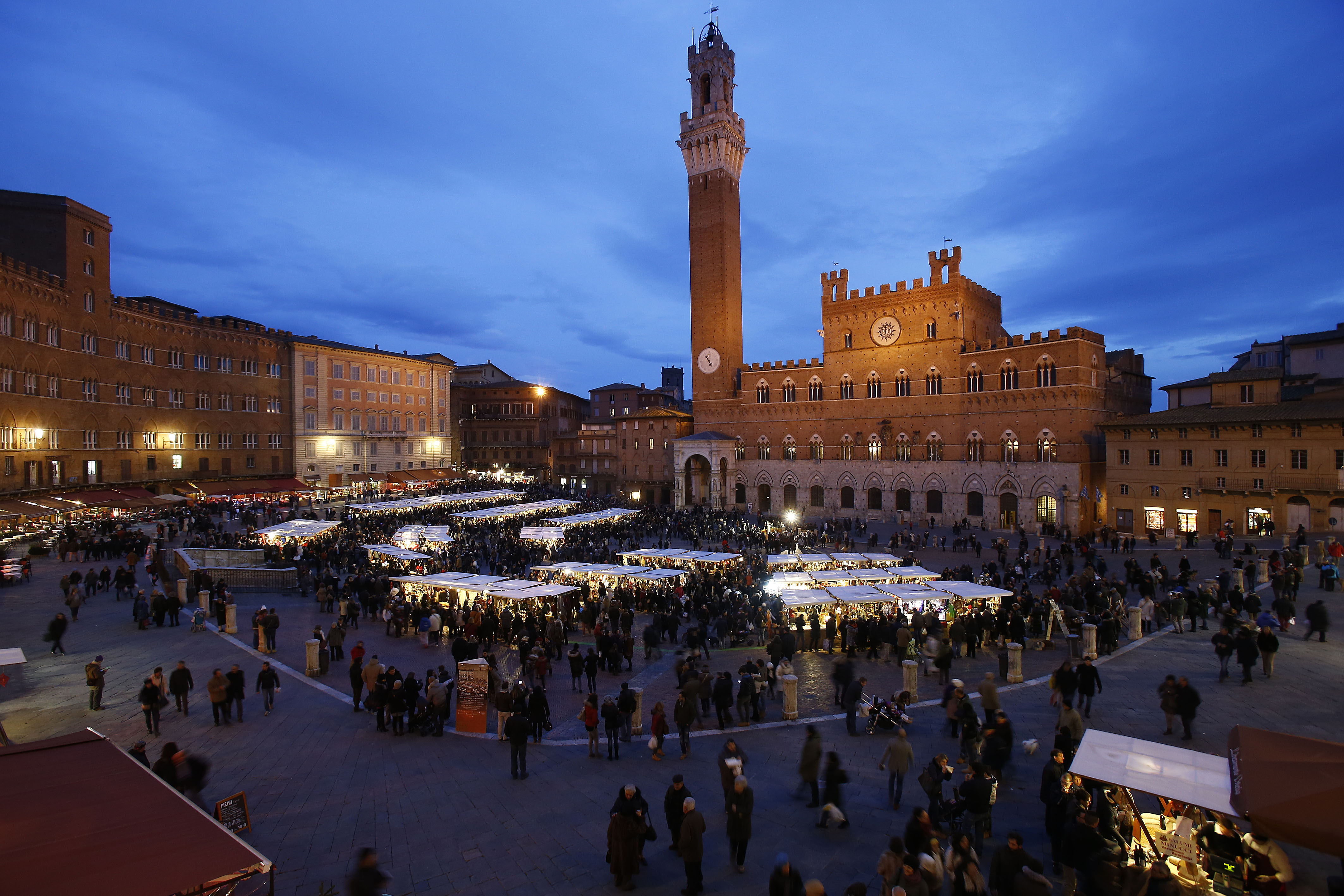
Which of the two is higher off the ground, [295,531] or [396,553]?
[295,531]

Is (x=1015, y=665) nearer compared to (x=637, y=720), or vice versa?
(x=637, y=720)

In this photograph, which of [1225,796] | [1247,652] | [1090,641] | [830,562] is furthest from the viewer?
[830,562]

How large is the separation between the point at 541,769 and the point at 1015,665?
9.23 meters

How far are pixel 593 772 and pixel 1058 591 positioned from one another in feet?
48.4

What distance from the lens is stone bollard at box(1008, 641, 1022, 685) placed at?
1270 centimetres

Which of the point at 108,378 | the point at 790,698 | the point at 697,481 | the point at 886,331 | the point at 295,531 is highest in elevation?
the point at 886,331

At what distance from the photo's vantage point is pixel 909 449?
139 ft

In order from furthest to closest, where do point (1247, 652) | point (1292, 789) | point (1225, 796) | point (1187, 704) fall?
→ point (1247, 652) < point (1187, 704) < point (1225, 796) < point (1292, 789)

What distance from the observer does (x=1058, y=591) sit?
18188 millimetres

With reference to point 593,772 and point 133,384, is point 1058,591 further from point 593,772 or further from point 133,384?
point 133,384

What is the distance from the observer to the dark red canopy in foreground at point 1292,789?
544 cm

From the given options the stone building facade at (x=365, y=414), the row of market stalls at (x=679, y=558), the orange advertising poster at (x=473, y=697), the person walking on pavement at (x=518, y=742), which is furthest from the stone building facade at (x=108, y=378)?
the person walking on pavement at (x=518, y=742)

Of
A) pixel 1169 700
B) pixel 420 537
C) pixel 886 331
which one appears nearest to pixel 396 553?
pixel 420 537

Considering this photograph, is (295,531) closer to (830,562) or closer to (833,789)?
(830,562)
